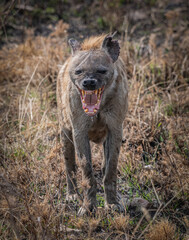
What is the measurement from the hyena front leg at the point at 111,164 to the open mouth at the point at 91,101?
0.41 metres

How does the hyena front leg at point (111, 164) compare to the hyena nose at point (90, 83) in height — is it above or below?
below

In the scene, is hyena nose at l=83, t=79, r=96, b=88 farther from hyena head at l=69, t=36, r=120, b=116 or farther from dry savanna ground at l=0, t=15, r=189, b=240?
dry savanna ground at l=0, t=15, r=189, b=240

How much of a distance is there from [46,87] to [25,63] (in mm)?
923

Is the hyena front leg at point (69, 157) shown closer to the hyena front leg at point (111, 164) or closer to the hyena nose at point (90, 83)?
the hyena front leg at point (111, 164)

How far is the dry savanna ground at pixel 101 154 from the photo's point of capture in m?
3.27

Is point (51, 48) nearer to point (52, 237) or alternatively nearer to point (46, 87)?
point (46, 87)

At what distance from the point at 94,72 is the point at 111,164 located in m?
1.05

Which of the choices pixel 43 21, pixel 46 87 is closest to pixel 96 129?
pixel 46 87

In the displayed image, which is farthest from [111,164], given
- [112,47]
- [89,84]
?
[112,47]

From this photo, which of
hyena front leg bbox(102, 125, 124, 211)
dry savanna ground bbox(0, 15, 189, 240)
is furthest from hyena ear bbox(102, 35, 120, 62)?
dry savanna ground bbox(0, 15, 189, 240)

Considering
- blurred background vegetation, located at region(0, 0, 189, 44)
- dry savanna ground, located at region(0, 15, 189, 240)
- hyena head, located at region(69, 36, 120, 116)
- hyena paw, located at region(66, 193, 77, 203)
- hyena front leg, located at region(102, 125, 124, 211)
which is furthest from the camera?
blurred background vegetation, located at region(0, 0, 189, 44)

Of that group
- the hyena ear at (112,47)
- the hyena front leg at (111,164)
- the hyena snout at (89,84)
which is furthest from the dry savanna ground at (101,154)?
the hyena ear at (112,47)

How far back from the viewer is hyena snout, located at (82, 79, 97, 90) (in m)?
3.30

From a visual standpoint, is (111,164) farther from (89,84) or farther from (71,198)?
(89,84)
